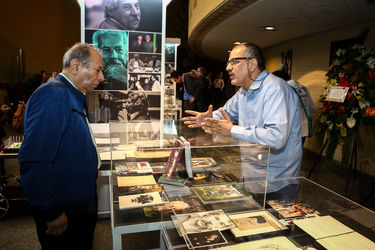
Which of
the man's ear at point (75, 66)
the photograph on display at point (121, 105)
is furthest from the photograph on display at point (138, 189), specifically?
the photograph on display at point (121, 105)

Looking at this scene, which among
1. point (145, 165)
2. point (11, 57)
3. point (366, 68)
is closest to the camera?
point (145, 165)

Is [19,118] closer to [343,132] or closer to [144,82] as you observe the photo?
[144,82]

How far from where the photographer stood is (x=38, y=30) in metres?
11.2

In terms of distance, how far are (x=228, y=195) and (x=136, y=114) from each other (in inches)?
93.5

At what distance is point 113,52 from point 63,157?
88.2 inches

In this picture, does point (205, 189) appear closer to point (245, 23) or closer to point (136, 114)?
point (136, 114)

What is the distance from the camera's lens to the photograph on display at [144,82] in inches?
138

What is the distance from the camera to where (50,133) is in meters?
1.32

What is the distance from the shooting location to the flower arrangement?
3436 millimetres

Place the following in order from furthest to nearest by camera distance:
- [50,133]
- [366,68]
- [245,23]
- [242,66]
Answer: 1. [245,23]
2. [366,68]
3. [242,66]
4. [50,133]

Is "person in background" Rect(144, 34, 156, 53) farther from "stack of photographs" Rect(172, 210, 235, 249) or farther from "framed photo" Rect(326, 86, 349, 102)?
"stack of photographs" Rect(172, 210, 235, 249)

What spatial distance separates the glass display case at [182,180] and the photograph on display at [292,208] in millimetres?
70

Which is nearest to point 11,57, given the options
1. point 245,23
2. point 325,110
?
point 245,23

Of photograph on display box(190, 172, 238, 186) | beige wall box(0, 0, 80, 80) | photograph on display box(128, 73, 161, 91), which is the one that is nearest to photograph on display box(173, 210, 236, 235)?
photograph on display box(190, 172, 238, 186)
